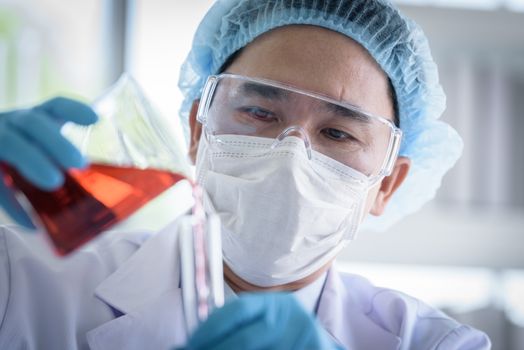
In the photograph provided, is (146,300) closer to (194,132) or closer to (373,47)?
(194,132)

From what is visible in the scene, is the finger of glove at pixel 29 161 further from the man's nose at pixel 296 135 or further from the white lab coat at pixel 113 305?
the man's nose at pixel 296 135

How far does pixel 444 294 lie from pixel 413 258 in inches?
9.0

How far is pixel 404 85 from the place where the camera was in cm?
163

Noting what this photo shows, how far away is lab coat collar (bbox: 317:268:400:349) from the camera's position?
1619mm

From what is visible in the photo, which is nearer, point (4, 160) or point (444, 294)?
point (4, 160)

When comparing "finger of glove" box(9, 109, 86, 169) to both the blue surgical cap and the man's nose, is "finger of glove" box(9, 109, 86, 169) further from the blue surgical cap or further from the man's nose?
the blue surgical cap

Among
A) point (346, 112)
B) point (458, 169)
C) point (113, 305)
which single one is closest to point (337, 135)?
point (346, 112)

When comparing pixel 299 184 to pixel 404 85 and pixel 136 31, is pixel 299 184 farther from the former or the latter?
pixel 136 31

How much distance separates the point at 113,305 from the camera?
4.64 ft

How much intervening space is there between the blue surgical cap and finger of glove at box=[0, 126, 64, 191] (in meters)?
0.77

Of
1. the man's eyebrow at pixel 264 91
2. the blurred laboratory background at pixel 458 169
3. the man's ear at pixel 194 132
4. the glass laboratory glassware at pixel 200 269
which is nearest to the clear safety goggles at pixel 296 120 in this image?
the man's eyebrow at pixel 264 91

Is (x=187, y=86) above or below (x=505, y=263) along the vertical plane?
above

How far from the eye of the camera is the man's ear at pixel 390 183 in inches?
69.7

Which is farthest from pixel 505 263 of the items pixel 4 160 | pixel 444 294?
pixel 4 160
